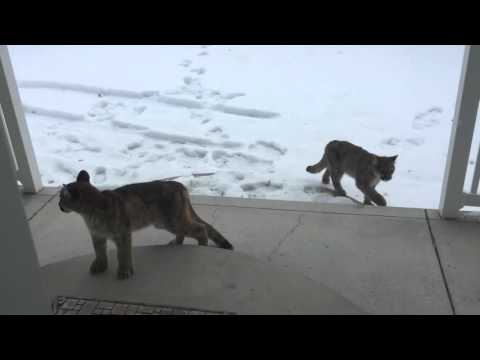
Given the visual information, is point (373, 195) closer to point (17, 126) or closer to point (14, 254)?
point (17, 126)

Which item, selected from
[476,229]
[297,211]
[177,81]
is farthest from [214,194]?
[177,81]

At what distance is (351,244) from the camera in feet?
13.4

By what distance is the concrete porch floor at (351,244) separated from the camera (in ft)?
11.6

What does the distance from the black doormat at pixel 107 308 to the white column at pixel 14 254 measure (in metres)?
1.78

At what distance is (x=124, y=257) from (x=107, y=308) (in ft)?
1.30

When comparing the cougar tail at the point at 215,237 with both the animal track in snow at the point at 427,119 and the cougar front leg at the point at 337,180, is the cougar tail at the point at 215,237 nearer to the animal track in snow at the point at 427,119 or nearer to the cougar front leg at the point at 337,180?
the cougar front leg at the point at 337,180

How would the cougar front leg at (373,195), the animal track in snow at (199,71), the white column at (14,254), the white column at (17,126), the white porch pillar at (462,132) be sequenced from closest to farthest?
the white column at (14,254) < the white porch pillar at (462,132) < the white column at (17,126) < the cougar front leg at (373,195) < the animal track in snow at (199,71)

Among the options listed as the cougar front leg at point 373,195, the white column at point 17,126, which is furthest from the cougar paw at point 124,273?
the cougar front leg at point 373,195

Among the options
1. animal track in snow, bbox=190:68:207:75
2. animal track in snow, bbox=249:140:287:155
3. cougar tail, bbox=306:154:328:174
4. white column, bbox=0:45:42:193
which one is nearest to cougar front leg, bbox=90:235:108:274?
white column, bbox=0:45:42:193

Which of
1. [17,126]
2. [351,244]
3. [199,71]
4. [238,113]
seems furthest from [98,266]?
[199,71]

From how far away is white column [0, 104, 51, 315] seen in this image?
2.09ft

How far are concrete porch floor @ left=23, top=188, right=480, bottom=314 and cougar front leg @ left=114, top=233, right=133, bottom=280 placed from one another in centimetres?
116

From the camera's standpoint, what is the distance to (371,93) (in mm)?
7789
